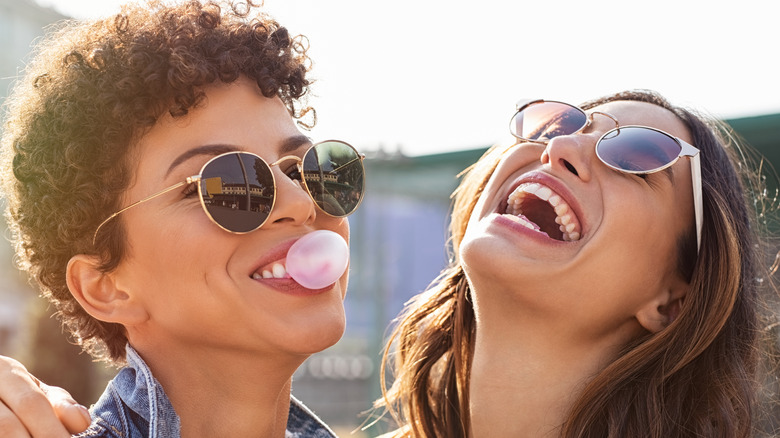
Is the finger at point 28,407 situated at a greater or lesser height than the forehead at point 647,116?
lesser

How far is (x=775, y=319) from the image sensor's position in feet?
10.9

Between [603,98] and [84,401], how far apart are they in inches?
285

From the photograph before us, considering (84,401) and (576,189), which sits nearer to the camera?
(576,189)

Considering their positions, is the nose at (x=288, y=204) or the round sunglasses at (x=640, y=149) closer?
the nose at (x=288, y=204)

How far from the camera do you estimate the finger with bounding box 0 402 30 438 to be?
2.18 m

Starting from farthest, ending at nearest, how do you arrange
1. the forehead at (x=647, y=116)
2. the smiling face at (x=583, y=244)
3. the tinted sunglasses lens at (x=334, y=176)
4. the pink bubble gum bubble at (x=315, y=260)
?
the forehead at (x=647, y=116) → the smiling face at (x=583, y=244) → the tinted sunglasses lens at (x=334, y=176) → the pink bubble gum bubble at (x=315, y=260)

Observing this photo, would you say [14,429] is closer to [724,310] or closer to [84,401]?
[724,310]

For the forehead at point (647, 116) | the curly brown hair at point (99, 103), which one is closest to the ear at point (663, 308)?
the forehead at point (647, 116)

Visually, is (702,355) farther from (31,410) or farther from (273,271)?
(31,410)

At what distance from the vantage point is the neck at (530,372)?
2.89m

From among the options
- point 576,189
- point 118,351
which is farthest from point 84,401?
point 576,189

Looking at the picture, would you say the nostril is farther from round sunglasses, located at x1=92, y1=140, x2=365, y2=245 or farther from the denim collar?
the denim collar

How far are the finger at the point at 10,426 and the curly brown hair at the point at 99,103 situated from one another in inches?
22.1

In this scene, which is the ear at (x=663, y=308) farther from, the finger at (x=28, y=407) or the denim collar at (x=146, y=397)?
the finger at (x=28, y=407)
